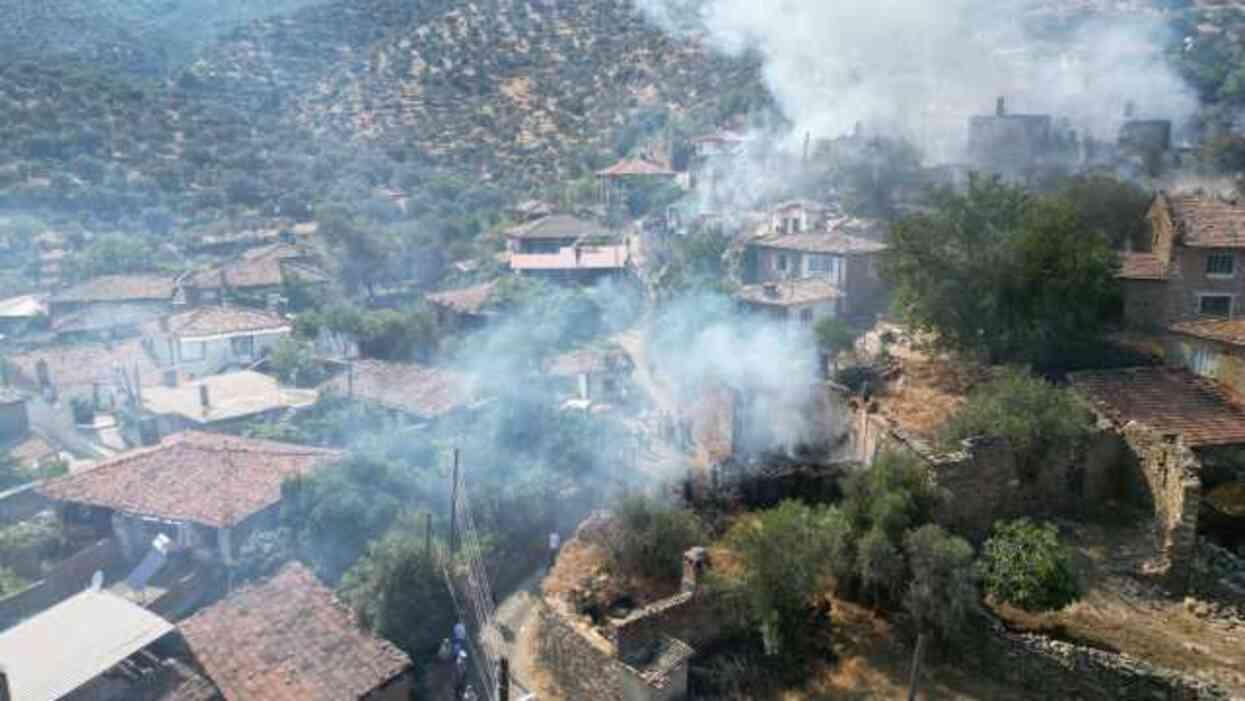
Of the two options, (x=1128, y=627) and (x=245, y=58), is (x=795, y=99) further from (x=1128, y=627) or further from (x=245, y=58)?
(x=1128, y=627)

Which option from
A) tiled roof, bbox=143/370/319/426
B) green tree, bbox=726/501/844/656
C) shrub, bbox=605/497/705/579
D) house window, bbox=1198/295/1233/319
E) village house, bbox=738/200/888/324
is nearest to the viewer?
green tree, bbox=726/501/844/656

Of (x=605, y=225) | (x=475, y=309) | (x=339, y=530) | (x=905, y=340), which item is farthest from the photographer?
(x=605, y=225)

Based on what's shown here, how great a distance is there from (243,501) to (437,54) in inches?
2181

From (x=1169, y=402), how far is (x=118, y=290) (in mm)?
33566

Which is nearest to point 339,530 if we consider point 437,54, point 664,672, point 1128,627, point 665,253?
point 664,672

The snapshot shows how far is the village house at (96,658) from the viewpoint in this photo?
1254cm

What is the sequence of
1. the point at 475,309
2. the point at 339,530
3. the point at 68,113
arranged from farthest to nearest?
the point at 68,113, the point at 475,309, the point at 339,530

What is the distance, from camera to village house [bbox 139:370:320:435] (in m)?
24.3

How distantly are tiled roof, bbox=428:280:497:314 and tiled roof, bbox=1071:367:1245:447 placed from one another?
18.6 m

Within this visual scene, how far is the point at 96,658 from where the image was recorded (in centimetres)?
1299

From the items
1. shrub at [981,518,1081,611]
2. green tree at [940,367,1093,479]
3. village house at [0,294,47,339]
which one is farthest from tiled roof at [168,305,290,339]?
shrub at [981,518,1081,611]

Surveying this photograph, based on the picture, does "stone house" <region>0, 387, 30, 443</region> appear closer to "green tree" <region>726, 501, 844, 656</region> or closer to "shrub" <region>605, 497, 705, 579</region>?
"shrub" <region>605, 497, 705, 579</region>

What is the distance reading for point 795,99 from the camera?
53906 millimetres

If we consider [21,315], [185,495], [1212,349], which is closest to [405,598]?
[185,495]
